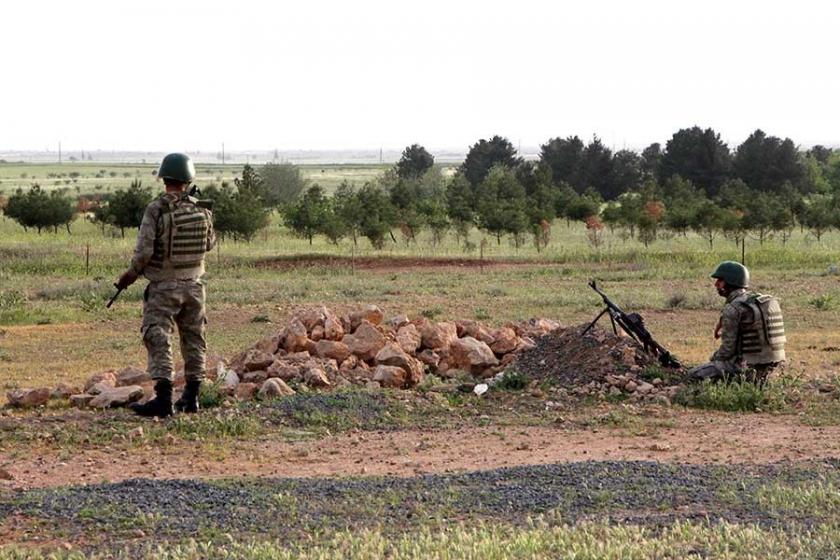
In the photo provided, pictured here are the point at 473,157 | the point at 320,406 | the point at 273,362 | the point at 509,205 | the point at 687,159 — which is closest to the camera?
the point at 320,406

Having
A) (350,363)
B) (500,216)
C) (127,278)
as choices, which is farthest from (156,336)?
(500,216)

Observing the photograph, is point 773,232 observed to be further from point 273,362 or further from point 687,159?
point 273,362

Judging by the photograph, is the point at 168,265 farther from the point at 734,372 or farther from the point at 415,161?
the point at 415,161

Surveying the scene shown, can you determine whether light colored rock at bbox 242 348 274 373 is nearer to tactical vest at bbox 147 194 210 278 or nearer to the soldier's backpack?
tactical vest at bbox 147 194 210 278

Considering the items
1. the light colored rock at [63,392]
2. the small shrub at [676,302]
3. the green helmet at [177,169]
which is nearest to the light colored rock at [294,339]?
the light colored rock at [63,392]

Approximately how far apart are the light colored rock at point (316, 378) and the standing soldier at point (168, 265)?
1598 mm

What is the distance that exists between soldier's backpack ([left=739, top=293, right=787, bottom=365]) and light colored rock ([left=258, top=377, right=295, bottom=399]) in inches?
147

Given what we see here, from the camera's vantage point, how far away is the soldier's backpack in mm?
10719

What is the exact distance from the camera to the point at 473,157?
8406 cm

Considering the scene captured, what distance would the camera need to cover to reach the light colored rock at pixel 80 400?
1071cm

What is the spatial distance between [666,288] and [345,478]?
57.5 ft

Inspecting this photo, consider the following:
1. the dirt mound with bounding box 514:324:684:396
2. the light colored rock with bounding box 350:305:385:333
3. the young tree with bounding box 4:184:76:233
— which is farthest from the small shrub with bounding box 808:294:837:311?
the young tree with bounding box 4:184:76:233

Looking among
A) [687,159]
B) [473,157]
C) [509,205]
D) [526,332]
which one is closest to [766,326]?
[526,332]

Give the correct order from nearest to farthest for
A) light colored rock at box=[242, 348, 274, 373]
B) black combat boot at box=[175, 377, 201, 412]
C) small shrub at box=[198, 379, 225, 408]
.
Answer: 1. black combat boot at box=[175, 377, 201, 412]
2. small shrub at box=[198, 379, 225, 408]
3. light colored rock at box=[242, 348, 274, 373]
